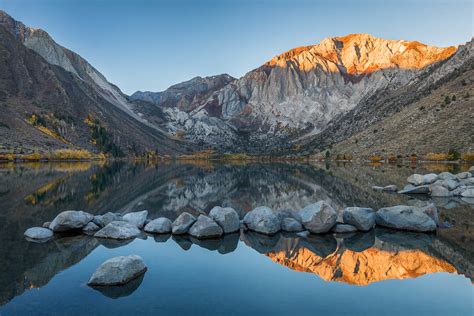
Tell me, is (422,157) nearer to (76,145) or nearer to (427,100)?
(427,100)

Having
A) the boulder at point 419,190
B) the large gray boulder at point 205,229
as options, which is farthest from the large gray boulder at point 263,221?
the boulder at point 419,190

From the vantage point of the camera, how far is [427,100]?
15162 centimetres

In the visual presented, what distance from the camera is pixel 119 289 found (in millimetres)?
13203

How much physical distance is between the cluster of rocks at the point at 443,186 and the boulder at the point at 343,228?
22.2m

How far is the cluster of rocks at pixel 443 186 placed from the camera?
40.0 m

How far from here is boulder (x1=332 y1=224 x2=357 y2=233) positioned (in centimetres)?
2316

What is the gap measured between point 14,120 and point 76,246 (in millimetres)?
184344

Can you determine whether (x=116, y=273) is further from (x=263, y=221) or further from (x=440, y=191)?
(x=440, y=191)

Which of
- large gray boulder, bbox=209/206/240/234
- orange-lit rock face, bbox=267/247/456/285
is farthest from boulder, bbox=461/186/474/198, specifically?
large gray boulder, bbox=209/206/240/234

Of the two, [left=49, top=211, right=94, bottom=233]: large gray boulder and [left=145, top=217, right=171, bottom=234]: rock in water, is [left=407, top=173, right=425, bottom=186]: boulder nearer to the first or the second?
[left=145, top=217, right=171, bottom=234]: rock in water

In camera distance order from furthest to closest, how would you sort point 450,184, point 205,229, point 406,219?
point 450,184 → point 406,219 → point 205,229

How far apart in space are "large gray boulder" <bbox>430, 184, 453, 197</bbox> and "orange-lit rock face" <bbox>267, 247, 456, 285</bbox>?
26183mm

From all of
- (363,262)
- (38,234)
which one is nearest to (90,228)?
(38,234)

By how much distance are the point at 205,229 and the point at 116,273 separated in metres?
8.62
